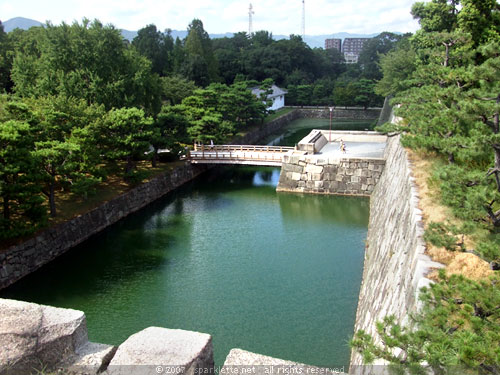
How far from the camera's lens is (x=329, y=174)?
2292cm

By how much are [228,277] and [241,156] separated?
12.5 metres

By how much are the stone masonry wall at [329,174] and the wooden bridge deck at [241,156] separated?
157cm

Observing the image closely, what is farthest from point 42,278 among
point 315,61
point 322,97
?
point 315,61

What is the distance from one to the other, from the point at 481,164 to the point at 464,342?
28.9ft

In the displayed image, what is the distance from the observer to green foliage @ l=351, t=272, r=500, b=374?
415cm

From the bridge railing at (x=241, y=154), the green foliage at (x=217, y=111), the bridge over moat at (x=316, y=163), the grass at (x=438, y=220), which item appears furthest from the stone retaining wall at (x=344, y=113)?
the grass at (x=438, y=220)

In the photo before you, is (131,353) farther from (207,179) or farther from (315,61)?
(315,61)

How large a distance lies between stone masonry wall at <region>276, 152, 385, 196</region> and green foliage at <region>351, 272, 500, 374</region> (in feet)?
57.0

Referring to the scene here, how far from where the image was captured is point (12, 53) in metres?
33.3

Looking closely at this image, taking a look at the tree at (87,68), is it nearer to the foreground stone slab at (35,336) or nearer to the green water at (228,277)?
the green water at (228,277)

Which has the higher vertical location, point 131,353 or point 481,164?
point 481,164

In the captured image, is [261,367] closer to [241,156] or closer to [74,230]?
[74,230]

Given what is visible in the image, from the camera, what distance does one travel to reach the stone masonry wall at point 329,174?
2247cm

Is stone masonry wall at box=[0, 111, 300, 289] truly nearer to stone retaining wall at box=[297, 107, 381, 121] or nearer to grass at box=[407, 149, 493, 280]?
grass at box=[407, 149, 493, 280]
